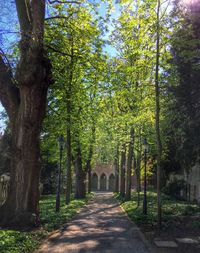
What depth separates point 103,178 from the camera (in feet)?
252

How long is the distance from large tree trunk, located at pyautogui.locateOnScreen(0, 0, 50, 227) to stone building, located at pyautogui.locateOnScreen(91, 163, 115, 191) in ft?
209

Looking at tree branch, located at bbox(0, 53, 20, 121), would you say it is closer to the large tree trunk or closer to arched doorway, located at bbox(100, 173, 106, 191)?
the large tree trunk

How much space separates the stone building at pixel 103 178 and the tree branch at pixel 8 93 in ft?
209

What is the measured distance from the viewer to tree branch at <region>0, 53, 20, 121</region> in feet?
41.2

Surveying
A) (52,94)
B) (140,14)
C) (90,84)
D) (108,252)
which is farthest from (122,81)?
(108,252)

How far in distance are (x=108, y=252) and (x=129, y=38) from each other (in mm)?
9317

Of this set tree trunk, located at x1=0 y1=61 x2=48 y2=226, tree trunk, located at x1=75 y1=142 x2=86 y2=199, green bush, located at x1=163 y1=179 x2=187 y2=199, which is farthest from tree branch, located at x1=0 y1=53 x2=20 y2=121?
green bush, located at x1=163 y1=179 x2=187 y2=199

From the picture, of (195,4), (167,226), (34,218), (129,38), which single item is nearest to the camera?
(34,218)

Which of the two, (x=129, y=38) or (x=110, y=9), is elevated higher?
(x=110, y=9)

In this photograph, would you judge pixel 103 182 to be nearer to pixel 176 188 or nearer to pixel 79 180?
pixel 79 180

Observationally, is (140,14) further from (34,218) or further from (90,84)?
(34,218)

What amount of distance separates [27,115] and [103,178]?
2590 inches

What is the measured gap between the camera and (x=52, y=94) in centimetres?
1886

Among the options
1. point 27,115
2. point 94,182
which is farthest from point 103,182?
point 27,115
